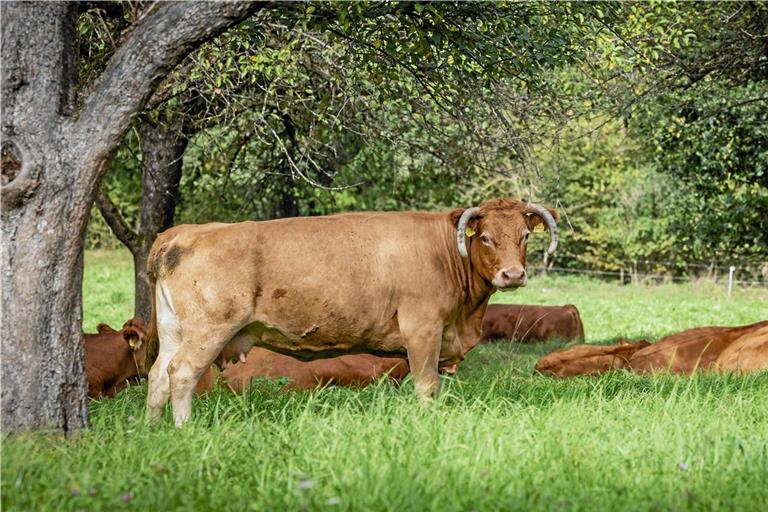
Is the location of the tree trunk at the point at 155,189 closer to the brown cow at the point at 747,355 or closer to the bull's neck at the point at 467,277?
the bull's neck at the point at 467,277

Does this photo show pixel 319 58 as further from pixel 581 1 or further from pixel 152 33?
pixel 152 33

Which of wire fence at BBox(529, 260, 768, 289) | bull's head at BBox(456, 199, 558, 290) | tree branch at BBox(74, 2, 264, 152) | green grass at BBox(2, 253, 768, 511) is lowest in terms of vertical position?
wire fence at BBox(529, 260, 768, 289)

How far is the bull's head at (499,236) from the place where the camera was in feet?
25.7

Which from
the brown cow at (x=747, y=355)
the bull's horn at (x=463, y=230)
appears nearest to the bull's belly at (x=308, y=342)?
the bull's horn at (x=463, y=230)

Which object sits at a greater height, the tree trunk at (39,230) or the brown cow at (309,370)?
the tree trunk at (39,230)

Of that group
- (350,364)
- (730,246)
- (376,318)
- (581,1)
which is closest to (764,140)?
(730,246)

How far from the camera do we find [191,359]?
6902mm

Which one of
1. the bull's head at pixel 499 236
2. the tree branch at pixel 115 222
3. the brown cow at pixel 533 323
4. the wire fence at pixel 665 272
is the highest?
the bull's head at pixel 499 236

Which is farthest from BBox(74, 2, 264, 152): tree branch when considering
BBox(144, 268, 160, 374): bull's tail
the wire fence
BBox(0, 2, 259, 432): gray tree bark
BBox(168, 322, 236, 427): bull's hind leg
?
the wire fence

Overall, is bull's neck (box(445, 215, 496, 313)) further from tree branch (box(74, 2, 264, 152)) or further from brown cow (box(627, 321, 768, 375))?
tree branch (box(74, 2, 264, 152))

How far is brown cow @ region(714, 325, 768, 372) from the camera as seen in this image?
29.2 feet

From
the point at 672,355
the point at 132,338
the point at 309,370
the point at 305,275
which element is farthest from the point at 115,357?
the point at 672,355

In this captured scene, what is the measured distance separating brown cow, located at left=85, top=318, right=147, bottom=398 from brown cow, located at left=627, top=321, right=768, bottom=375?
4.58 m

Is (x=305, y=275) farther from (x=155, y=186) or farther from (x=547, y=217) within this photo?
(x=155, y=186)
